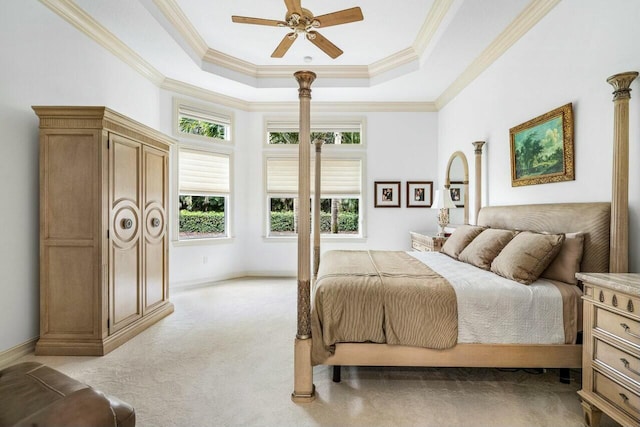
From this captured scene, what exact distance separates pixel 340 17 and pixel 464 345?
2742 mm

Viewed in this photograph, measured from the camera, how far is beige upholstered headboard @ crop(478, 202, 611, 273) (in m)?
2.10

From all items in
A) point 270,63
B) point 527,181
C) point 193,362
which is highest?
point 270,63

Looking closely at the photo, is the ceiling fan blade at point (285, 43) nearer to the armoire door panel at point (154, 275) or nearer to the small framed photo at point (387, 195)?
the armoire door panel at point (154, 275)

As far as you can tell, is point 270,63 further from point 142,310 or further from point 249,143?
point 142,310

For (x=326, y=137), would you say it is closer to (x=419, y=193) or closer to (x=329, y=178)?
(x=329, y=178)

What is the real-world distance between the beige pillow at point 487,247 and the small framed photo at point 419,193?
95.1 inches

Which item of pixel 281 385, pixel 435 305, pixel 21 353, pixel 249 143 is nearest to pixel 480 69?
pixel 435 305

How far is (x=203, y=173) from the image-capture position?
4.92 metres

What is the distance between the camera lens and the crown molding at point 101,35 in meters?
2.83

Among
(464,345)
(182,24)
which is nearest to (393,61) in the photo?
(182,24)

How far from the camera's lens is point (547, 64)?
2.72 m

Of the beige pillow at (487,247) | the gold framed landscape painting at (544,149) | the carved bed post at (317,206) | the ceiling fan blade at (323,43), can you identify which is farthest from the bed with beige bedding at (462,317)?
the ceiling fan blade at (323,43)

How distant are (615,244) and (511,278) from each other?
2.06ft

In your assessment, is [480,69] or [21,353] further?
[480,69]
